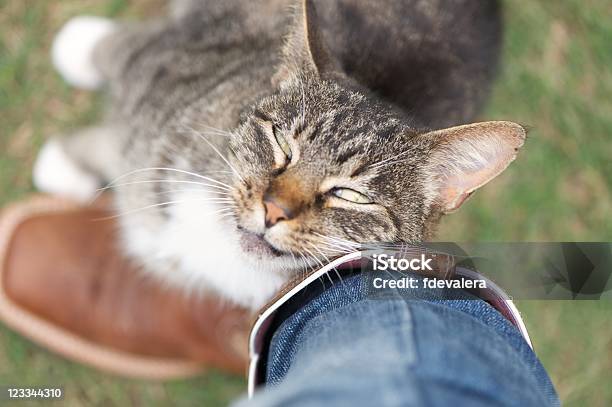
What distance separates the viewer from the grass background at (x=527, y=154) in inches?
81.4

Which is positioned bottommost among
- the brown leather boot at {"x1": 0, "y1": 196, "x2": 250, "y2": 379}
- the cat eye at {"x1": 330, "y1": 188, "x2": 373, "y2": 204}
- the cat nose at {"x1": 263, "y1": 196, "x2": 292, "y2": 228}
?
the brown leather boot at {"x1": 0, "y1": 196, "x2": 250, "y2": 379}

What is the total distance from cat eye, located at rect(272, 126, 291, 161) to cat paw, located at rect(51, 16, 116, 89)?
1055mm

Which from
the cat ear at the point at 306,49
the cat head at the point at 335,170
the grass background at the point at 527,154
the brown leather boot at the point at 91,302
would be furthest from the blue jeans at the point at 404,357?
the grass background at the point at 527,154

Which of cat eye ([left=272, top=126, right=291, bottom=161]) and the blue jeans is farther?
cat eye ([left=272, top=126, right=291, bottom=161])

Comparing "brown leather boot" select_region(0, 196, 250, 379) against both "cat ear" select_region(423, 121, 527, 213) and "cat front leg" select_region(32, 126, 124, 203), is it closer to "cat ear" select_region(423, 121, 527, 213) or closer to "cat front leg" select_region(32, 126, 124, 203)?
"cat front leg" select_region(32, 126, 124, 203)

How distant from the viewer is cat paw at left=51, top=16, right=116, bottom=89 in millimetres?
2053

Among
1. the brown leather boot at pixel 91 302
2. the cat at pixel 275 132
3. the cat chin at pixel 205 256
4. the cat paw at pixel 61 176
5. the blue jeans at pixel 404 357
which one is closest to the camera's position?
the blue jeans at pixel 404 357

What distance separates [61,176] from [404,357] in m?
1.53

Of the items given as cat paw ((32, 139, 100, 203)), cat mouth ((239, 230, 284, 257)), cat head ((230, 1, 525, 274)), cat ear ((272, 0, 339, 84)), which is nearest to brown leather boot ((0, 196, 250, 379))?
cat paw ((32, 139, 100, 203))

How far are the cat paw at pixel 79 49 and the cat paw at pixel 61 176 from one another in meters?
0.25

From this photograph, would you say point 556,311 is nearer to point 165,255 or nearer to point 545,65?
point 545,65

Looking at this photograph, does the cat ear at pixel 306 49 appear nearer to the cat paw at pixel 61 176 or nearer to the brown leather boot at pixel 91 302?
the brown leather boot at pixel 91 302

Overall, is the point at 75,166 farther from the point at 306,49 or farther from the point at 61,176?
the point at 306,49

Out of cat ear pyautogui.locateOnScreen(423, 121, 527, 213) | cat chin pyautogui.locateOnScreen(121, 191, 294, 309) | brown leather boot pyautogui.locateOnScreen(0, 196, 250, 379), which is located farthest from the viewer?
brown leather boot pyautogui.locateOnScreen(0, 196, 250, 379)
